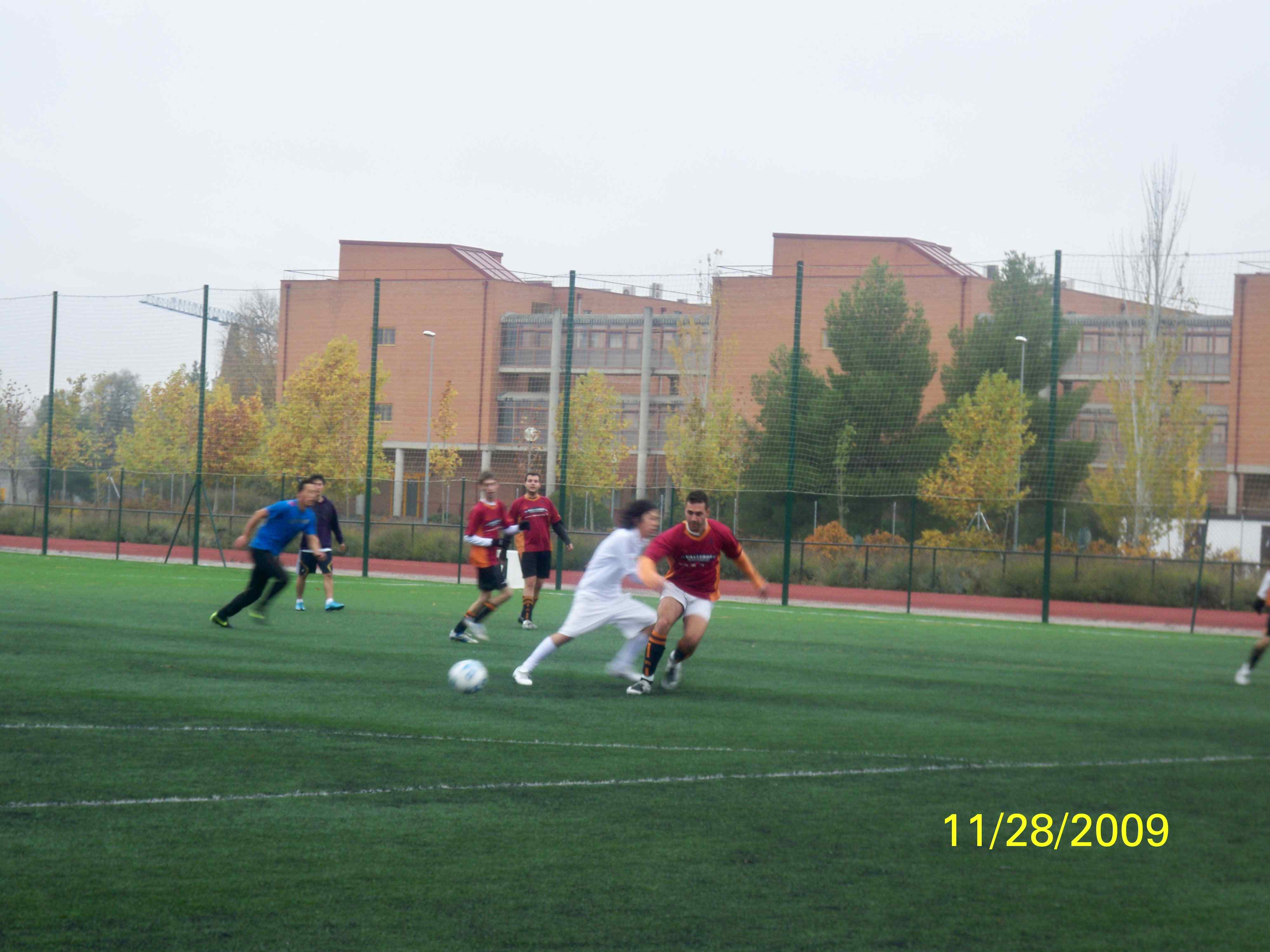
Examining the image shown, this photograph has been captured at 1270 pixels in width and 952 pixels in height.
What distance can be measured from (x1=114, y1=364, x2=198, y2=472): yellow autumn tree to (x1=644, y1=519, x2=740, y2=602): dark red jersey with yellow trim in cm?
2289

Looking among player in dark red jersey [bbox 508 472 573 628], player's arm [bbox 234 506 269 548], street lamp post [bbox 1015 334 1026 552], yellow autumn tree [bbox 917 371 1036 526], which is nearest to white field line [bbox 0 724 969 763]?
player's arm [bbox 234 506 269 548]

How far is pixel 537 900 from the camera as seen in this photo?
15.0 ft

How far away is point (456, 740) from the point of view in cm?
755

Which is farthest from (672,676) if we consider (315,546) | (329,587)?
(329,587)

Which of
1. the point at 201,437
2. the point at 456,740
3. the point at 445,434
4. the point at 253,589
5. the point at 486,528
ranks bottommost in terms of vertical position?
the point at 456,740

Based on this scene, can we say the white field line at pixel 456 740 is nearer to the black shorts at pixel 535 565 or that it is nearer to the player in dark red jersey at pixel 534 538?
the player in dark red jersey at pixel 534 538

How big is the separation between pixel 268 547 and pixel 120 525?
17.3m

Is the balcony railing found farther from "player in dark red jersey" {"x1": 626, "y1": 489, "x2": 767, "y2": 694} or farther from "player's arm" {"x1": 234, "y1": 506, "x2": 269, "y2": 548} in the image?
"player's arm" {"x1": 234, "y1": 506, "x2": 269, "y2": 548}

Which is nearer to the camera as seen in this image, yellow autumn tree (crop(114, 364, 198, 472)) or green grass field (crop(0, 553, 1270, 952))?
green grass field (crop(0, 553, 1270, 952))

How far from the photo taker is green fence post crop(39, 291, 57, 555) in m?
29.3

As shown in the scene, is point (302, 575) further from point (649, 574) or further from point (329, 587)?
point (649, 574)

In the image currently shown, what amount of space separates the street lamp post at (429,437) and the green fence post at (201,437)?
5.83 m

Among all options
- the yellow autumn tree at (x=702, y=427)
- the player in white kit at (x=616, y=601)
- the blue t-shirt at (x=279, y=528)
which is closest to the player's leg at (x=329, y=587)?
the blue t-shirt at (x=279, y=528)

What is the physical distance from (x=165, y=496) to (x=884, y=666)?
23.4m
